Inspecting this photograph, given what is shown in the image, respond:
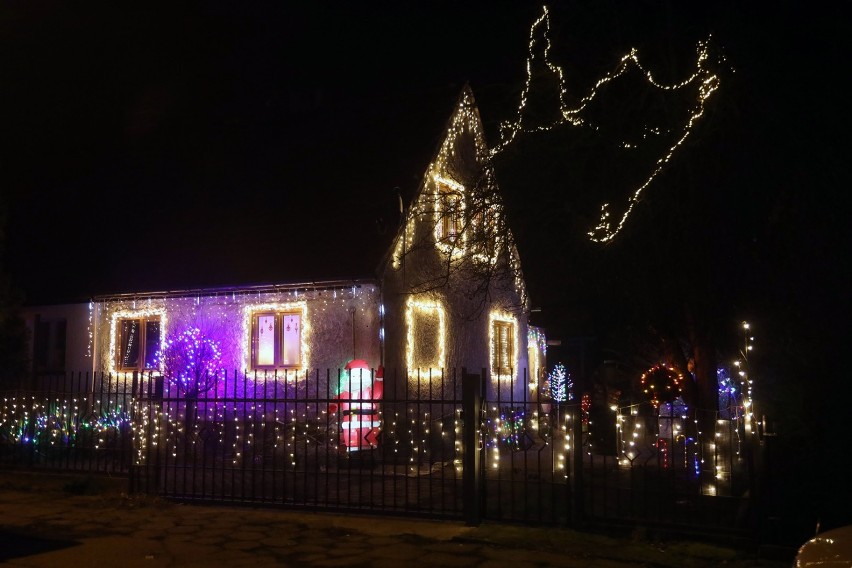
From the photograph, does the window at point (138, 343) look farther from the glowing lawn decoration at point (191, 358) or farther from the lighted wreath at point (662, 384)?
the lighted wreath at point (662, 384)

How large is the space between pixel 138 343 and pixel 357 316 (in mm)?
5891

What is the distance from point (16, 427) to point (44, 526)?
4.55 meters

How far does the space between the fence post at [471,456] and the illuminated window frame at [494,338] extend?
9943 mm

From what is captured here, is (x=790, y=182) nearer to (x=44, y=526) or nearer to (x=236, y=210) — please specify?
(x=44, y=526)

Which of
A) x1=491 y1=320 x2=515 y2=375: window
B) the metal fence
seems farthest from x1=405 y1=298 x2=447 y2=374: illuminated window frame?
x1=491 y1=320 x2=515 y2=375: window

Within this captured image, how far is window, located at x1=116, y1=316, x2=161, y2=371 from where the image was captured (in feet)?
59.2

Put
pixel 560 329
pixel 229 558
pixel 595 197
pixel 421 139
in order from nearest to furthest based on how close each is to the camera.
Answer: pixel 229 558 → pixel 595 197 → pixel 421 139 → pixel 560 329

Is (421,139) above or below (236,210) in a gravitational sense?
above

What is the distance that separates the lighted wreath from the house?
248cm

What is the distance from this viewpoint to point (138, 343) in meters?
18.2

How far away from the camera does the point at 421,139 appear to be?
17906mm

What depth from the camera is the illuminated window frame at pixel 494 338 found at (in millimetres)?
20547

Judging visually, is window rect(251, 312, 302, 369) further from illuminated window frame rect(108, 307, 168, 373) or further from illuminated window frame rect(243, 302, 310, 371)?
illuminated window frame rect(108, 307, 168, 373)

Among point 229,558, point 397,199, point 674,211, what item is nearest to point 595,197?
point 674,211
